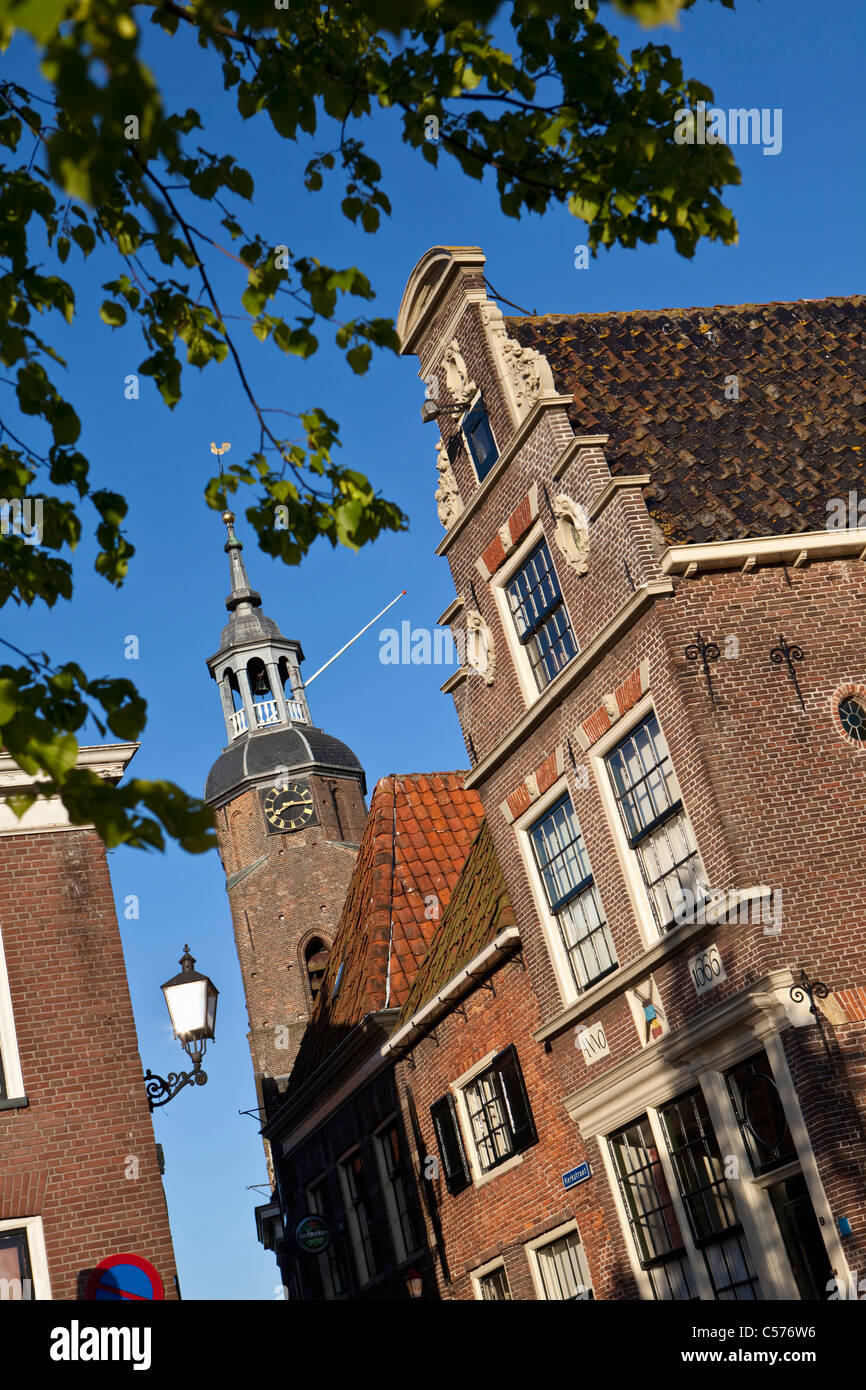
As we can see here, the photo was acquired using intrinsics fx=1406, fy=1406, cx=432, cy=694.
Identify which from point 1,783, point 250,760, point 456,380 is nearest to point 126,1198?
point 1,783

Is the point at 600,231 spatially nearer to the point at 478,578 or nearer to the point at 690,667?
the point at 690,667

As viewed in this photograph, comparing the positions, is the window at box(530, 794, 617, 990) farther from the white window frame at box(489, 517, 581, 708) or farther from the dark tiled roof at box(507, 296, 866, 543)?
the dark tiled roof at box(507, 296, 866, 543)

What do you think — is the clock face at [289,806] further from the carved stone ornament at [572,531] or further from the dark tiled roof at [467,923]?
the carved stone ornament at [572,531]

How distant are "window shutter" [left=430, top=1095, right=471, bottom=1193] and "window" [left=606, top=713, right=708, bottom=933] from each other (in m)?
6.89

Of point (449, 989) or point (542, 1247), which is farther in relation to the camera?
point (449, 989)

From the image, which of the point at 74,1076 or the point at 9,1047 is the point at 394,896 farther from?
the point at 9,1047

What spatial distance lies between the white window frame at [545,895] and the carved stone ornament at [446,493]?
4.27 metres

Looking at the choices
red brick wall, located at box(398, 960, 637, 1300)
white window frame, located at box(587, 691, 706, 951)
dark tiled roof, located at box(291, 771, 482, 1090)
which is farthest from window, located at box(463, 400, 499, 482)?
dark tiled roof, located at box(291, 771, 482, 1090)

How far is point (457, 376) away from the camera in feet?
61.1

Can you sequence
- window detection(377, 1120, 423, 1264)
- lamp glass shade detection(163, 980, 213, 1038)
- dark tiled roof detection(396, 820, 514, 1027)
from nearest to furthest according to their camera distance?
lamp glass shade detection(163, 980, 213, 1038) < dark tiled roof detection(396, 820, 514, 1027) < window detection(377, 1120, 423, 1264)

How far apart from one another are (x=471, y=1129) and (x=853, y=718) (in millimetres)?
8724

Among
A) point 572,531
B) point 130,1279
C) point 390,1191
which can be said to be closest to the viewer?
point 130,1279

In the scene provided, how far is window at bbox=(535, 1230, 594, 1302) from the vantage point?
54.6 feet

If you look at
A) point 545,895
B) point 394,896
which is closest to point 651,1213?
point 545,895
